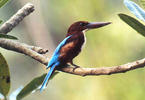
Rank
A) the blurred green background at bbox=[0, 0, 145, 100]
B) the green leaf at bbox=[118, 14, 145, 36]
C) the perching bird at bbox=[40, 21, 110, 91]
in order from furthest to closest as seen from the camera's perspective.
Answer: the blurred green background at bbox=[0, 0, 145, 100] → the perching bird at bbox=[40, 21, 110, 91] → the green leaf at bbox=[118, 14, 145, 36]

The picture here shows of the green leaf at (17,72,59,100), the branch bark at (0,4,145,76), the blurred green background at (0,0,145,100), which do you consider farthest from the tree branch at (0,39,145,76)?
the blurred green background at (0,0,145,100)

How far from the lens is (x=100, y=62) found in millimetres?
3570

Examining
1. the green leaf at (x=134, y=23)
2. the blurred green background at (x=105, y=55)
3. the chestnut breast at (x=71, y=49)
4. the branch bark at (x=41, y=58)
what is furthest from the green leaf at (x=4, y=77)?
the blurred green background at (x=105, y=55)

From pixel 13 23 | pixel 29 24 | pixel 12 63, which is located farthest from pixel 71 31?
pixel 12 63

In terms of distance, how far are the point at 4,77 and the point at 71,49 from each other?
232 millimetres

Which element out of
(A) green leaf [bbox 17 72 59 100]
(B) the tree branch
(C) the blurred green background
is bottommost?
(C) the blurred green background

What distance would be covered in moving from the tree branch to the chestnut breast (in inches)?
1.7

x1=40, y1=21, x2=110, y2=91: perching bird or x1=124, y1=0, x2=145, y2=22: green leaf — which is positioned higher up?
x1=124, y1=0, x2=145, y2=22: green leaf

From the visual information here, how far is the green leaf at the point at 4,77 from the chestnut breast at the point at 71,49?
18cm

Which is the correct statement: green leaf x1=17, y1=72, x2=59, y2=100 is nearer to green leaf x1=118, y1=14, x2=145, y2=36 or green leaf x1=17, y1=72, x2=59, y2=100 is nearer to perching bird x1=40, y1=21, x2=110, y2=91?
perching bird x1=40, y1=21, x2=110, y2=91

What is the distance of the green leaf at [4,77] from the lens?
1284mm

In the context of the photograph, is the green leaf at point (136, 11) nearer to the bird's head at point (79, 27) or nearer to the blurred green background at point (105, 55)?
the bird's head at point (79, 27)

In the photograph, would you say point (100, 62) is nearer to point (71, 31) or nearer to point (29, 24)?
point (71, 31)

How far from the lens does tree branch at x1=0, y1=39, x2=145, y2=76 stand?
105cm
